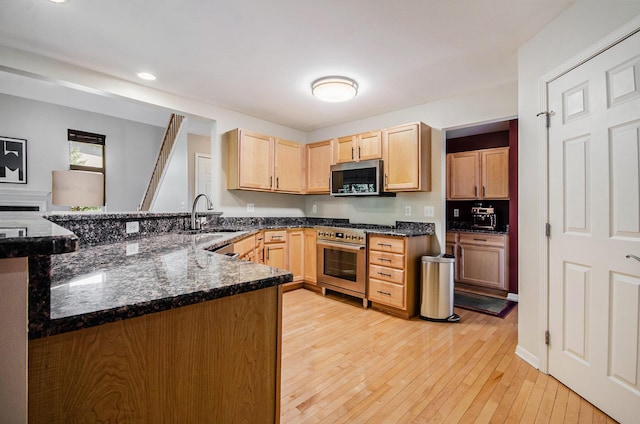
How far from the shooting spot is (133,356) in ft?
2.28

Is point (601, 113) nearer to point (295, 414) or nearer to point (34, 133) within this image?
point (295, 414)

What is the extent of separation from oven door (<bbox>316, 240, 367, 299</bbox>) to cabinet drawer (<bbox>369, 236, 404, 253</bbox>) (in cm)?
14

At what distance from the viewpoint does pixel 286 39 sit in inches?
86.7

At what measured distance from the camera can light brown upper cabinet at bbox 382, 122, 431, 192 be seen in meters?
3.27

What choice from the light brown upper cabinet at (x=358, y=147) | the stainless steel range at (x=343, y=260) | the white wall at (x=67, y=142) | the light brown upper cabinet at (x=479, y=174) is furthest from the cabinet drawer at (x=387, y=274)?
the white wall at (x=67, y=142)

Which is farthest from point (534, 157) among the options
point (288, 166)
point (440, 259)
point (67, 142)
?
point (67, 142)

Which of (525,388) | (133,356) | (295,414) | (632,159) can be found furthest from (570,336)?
(133,356)

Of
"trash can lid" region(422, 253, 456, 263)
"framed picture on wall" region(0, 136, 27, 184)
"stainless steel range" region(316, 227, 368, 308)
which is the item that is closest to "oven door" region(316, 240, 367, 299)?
"stainless steel range" region(316, 227, 368, 308)

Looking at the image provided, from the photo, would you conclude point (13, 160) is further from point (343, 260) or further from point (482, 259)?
point (482, 259)

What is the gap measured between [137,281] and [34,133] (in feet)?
19.0

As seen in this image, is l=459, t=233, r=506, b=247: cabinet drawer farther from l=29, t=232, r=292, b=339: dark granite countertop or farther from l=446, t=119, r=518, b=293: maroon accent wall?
l=29, t=232, r=292, b=339: dark granite countertop

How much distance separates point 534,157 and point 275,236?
288 centimetres

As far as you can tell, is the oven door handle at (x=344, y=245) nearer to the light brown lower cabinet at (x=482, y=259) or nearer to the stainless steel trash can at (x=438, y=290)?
the stainless steel trash can at (x=438, y=290)

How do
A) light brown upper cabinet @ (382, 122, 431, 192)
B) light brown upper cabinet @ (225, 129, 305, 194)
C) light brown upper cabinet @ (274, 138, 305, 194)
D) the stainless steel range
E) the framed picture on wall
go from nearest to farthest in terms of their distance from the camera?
1. light brown upper cabinet @ (382, 122, 431, 192)
2. the stainless steel range
3. light brown upper cabinet @ (225, 129, 305, 194)
4. light brown upper cabinet @ (274, 138, 305, 194)
5. the framed picture on wall
